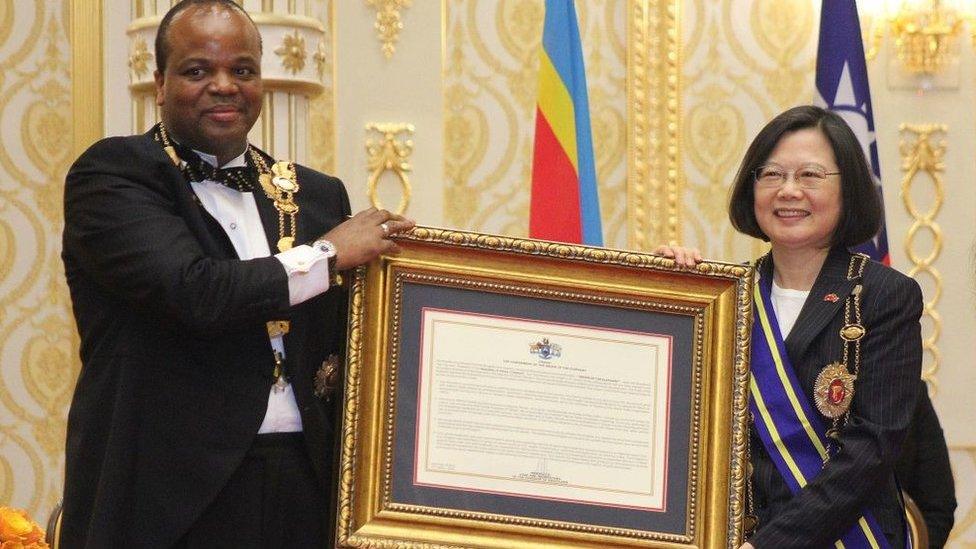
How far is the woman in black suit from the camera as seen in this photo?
273 cm

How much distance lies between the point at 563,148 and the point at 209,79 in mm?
1443

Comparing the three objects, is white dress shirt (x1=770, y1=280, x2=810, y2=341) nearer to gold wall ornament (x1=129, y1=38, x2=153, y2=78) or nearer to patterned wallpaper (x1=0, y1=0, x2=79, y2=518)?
gold wall ornament (x1=129, y1=38, x2=153, y2=78)

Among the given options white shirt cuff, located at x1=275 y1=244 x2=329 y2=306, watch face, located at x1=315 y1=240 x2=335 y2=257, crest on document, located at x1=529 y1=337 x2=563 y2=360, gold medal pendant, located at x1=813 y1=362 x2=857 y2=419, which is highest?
watch face, located at x1=315 y1=240 x2=335 y2=257

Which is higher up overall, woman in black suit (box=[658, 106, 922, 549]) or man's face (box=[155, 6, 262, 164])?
man's face (box=[155, 6, 262, 164])

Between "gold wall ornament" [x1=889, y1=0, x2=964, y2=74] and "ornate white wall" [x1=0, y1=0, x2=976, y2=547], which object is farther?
"gold wall ornament" [x1=889, y1=0, x2=964, y2=74]

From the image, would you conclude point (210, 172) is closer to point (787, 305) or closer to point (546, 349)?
point (546, 349)

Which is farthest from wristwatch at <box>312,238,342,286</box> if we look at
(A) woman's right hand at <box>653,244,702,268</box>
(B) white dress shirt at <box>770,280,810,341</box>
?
(B) white dress shirt at <box>770,280,810,341</box>

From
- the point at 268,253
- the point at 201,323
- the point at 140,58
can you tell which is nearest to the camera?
the point at 201,323

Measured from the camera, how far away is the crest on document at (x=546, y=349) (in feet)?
9.36

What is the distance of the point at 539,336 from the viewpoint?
2.86 meters

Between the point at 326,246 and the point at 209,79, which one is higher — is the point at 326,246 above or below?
below

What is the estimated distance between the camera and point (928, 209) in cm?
570

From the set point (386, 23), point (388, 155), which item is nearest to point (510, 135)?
point (388, 155)

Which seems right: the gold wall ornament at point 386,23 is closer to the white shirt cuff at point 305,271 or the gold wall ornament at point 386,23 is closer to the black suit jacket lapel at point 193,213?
the black suit jacket lapel at point 193,213
